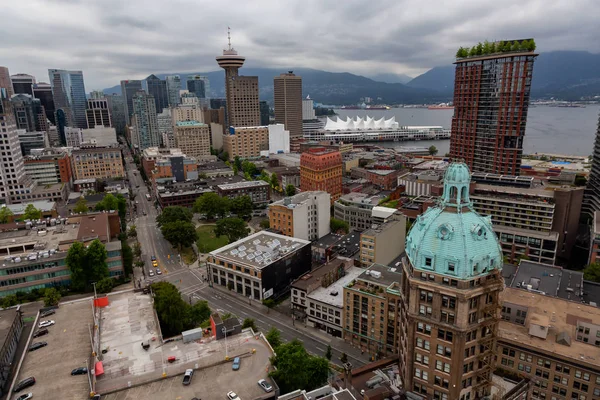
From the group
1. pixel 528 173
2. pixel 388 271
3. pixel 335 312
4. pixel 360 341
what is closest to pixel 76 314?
pixel 335 312

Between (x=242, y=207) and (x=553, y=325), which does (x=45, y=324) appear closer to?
(x=553, y=325)

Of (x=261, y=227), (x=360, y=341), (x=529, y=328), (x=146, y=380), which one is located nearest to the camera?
(x=146, y=380)

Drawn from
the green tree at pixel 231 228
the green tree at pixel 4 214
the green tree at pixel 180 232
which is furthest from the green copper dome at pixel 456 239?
the green tree at pixel 4 214

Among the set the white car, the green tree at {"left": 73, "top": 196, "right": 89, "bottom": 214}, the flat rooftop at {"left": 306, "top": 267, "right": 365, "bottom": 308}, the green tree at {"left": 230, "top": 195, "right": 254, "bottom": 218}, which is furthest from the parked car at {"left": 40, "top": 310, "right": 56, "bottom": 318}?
the green tree at {"left": 230, "top": 195, "right": 254, "bottom": 218}

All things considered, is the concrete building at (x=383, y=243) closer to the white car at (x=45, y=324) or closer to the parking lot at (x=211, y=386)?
the parking lot at (x=211, y=386)

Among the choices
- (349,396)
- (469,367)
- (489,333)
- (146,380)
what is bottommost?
(146,380)

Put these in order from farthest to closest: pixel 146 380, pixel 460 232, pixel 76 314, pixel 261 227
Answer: pixel 261 227 < pixel 76 314 < pixel 146 380 < pixel 460 232

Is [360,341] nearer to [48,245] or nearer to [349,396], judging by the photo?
[349,396]
